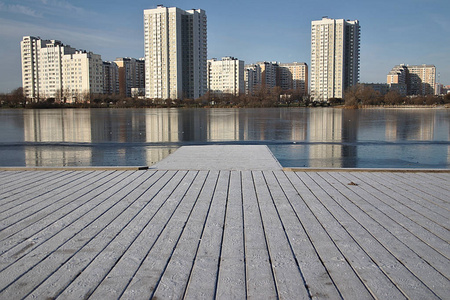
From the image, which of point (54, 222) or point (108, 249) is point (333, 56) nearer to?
point (54, 222)

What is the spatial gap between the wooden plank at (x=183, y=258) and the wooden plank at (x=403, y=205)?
6.64ft

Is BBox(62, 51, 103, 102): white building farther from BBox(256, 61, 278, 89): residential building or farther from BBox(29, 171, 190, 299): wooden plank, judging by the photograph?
BBox(29, 171, 190, 299): wooden plank

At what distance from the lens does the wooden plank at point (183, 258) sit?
2.42m

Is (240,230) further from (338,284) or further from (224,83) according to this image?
(224,83)

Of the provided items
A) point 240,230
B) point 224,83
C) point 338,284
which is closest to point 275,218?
point 240,230

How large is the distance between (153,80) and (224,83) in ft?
130

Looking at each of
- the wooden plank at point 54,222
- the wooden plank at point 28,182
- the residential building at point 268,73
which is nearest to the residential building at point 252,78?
the residential building at point 268,73

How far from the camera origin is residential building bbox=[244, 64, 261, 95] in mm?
161625

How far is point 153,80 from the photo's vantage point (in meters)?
119

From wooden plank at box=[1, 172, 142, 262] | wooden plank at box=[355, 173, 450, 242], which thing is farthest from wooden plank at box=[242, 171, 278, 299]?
wooden plank at box=[1, 172, 142, 262]

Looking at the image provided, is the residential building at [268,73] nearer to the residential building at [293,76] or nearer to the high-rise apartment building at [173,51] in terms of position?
the residential building at [293,76]

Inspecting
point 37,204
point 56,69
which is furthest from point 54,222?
point 56,69

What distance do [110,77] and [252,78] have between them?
56592mm

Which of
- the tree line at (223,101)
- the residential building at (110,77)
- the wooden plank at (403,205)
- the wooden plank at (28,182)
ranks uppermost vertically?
the residential building at (110,77)
